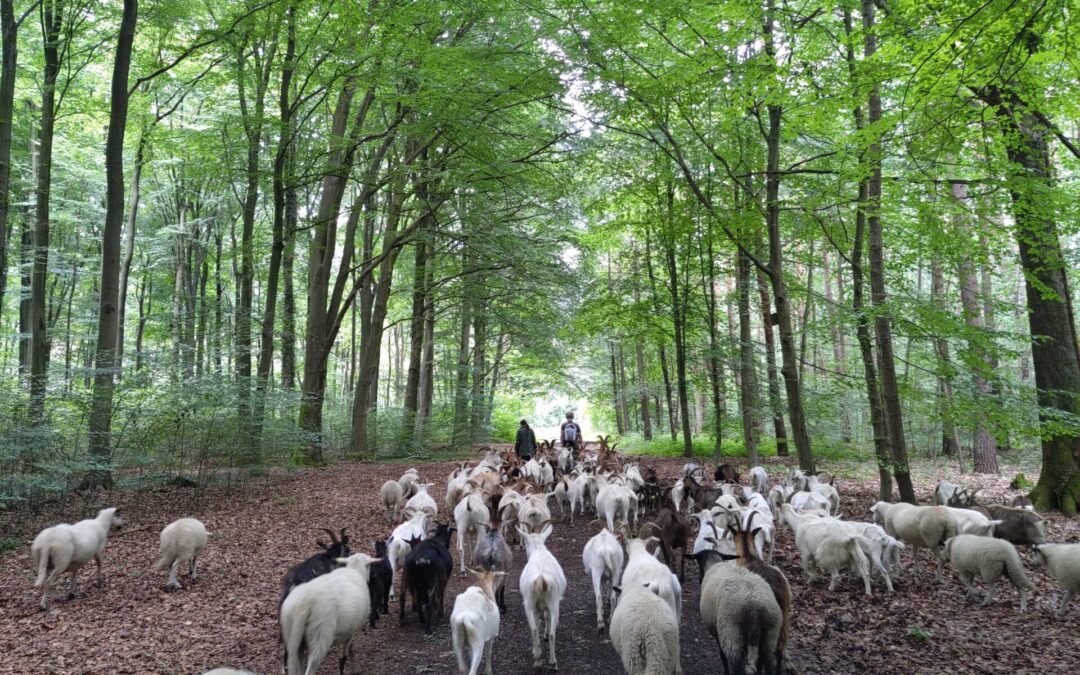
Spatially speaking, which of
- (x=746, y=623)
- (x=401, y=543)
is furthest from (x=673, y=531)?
(x=401, y=543)

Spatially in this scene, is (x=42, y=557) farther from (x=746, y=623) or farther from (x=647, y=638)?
(x=746, y=623)

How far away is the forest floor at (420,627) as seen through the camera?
557 centimetres

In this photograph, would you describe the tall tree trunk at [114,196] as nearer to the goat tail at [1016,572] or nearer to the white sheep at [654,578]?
the white sheep at [654,578]

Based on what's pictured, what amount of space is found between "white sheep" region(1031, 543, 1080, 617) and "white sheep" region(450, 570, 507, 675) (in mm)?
5967

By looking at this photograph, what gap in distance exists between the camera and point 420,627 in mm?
6797

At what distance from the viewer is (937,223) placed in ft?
33.2

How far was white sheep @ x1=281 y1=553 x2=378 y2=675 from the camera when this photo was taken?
15.6 ft

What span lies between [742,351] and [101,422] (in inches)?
583

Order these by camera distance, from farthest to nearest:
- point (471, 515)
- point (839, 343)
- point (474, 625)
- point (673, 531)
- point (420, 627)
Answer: point (839, 343) < point (471, 515) < point (673, 531) < point (420, 627) < point (474, 625)

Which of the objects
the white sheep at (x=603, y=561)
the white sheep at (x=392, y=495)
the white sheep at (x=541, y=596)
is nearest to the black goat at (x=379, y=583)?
the white sheep at (x=541, y=596)

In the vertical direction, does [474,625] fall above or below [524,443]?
below

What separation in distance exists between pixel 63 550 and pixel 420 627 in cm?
416

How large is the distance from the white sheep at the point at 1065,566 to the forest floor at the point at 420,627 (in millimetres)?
265

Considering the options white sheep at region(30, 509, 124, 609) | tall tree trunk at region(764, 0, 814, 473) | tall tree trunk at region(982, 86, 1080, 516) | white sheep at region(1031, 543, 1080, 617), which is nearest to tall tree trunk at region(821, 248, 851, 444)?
tall tree trunk at region(764, 0, 814, 473)
